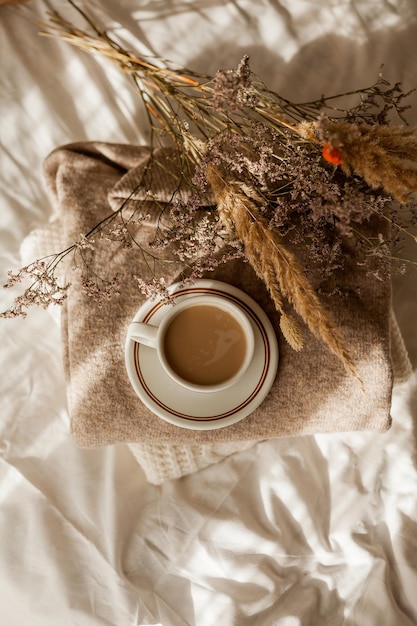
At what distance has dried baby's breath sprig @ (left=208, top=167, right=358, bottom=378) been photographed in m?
0.64

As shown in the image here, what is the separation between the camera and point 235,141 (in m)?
0.78

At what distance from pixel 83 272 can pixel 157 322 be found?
171 mm

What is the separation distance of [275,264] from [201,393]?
1.21 ft

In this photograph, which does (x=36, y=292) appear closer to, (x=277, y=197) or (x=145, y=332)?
(x=145, y=332)

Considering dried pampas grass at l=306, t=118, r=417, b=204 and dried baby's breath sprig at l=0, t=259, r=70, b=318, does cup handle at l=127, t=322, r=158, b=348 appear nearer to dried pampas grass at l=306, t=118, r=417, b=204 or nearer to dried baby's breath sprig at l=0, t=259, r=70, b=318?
dried baby's breath sprig at l=0, t=259, r=70, b=318

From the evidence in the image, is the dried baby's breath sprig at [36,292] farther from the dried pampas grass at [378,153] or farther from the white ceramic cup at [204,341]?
the dried pampas grass at [378,153]

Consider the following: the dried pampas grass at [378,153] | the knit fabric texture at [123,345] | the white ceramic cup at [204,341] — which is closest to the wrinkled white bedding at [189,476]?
the knit fabric texture at [123,345]

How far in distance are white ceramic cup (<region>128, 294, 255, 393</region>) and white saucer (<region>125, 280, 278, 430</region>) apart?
37 mm

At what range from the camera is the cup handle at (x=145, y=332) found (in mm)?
932

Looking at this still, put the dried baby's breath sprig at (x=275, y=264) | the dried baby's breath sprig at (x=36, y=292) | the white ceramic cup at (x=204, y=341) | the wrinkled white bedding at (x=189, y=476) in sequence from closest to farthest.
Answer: the dried baby's breath sprig at (x=275, y=264)
the dried baby's breath sprig at (x=36, y=292)
the white ceramic cup at (x=204, y=341)
the wrinkled white bedding at (x=189, y=476)

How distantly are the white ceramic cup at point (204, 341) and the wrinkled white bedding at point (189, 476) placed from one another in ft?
1.29

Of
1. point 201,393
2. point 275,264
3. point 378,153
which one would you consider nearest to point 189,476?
point 201,393

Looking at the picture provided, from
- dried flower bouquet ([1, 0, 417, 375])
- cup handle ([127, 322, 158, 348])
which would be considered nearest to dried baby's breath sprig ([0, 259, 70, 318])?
dried flower bouquet ([1, 0, 417, 375])

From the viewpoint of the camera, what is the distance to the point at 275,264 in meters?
0.67
